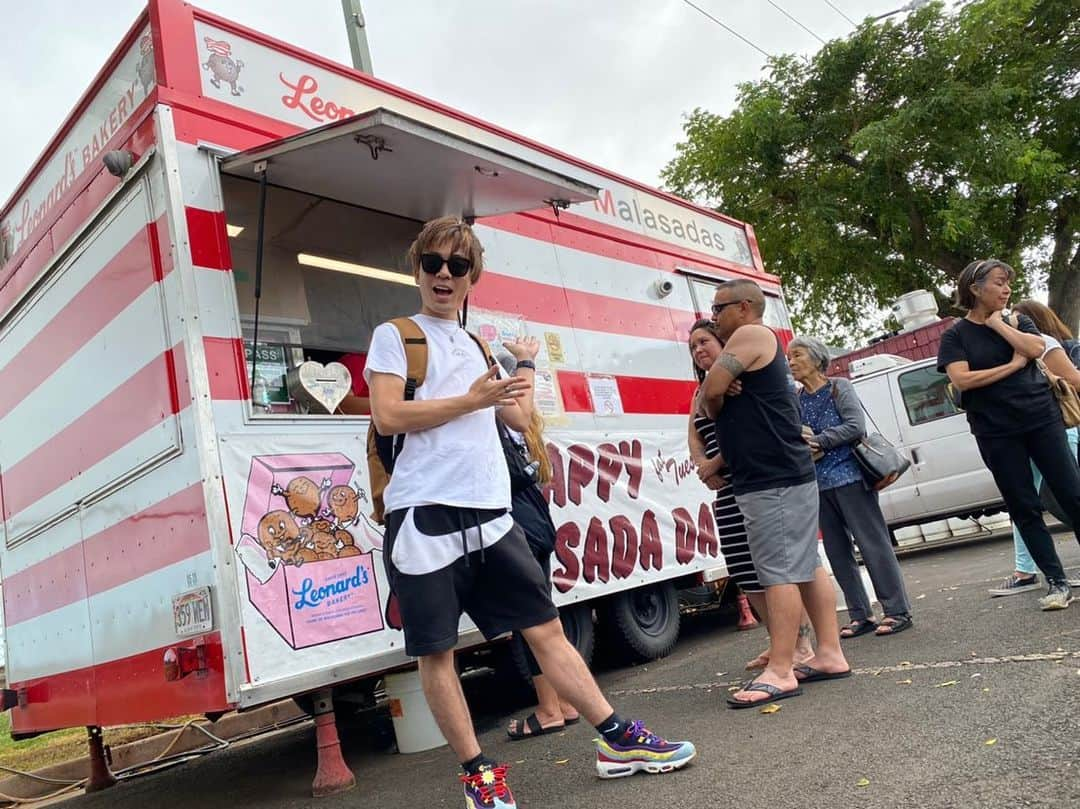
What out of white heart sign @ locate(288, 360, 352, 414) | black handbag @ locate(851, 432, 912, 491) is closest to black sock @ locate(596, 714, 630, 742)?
white heart sign @ locate(288, 360, 352, 414)

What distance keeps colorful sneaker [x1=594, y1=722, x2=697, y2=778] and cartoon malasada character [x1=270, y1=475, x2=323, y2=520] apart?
1.51 metres

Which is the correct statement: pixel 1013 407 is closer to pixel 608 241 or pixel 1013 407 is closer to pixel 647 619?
pixel 647 619

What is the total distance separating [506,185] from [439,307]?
68.7 inches

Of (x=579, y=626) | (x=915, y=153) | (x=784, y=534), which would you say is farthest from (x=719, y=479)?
(x=915, y=153)

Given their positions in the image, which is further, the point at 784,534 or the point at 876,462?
the point at 876,462

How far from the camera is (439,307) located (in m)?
2.82

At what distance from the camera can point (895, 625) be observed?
4.48 meters

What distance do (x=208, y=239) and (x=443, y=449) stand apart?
1577 mm

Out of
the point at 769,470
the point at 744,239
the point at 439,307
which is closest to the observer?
the point at 439,307

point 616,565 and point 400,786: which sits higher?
point 616,565

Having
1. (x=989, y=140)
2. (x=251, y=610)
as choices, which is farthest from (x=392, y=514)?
(x=989, y=140)

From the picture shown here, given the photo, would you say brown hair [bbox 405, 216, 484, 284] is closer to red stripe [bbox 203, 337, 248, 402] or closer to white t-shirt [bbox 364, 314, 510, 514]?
white t-shirt [bbox 364, 314, 510, 514]

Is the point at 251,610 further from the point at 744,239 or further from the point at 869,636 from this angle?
the point at 744,239

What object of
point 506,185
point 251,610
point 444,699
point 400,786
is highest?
point 506,185
